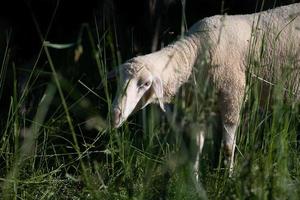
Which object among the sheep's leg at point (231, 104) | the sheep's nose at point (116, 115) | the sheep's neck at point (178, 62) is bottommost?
the sheep's leg at point (231, 104)

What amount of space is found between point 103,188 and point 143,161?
28cm

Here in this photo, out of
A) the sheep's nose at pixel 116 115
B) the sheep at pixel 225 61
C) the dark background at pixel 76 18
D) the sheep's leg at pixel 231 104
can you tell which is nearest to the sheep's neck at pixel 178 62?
the sheep at pixel 225 61

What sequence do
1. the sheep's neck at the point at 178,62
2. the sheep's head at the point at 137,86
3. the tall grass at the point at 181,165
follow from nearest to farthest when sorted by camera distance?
the tall grass at the point at 181,165, the sheep's head at the point at 137,86, the sheep's neck at the point at 178,62

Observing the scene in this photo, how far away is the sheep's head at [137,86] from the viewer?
4.04 metres

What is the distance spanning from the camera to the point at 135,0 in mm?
5977

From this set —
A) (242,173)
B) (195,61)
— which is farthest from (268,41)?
(242,173)

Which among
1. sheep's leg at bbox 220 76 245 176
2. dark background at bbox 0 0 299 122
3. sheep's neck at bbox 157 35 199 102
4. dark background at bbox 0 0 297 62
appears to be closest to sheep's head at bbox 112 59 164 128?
sheep's neck at bbox 157 35 199 102

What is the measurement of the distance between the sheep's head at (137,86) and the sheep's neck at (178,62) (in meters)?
0.17

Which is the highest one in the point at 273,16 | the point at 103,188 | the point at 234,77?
the point at 273,16

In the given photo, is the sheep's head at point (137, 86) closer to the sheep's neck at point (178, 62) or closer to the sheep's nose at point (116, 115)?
the sheep's nose at point (116, 115)

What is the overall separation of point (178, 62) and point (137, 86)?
510mm

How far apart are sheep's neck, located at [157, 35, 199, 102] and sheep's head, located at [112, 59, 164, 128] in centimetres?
17

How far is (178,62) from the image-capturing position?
4562 millimetres

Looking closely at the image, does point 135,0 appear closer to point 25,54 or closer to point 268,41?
point 25,54
